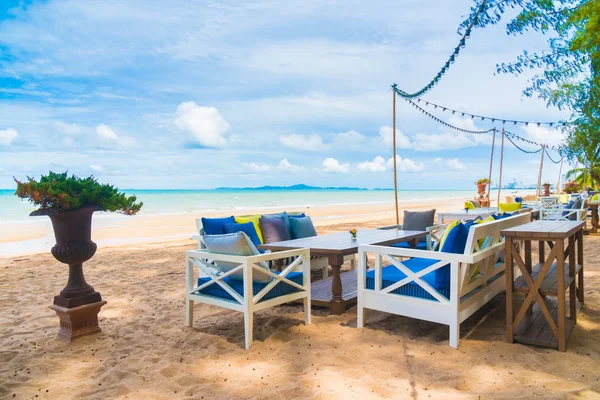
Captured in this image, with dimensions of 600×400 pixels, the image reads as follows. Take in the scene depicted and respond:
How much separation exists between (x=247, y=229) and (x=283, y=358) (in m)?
2.07

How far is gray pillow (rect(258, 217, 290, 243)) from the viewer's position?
5160 millimetres

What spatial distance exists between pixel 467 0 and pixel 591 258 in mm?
4384

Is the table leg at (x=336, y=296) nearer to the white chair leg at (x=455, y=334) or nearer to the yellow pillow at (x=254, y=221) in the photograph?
the white chair leg at (x=455, y=334)

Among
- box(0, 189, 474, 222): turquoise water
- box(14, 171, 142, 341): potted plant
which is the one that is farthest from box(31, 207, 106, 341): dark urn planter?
box(0, 189, 474, 222): turquoise water

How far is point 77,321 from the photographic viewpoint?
11.1 feet

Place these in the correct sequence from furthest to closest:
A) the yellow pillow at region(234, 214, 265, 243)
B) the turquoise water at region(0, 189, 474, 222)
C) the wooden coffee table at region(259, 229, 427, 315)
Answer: the turquoise water at region(0, 189, 474, 222) → the yellow pillow at region(234, 214, 265, 243) → the wooden coffee table at region(259, 229, 427, 315)

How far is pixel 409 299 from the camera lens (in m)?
3.26

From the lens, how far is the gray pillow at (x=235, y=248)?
3.28m

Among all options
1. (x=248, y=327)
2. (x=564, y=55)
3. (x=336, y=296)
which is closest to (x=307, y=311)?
(x=336, y=296)

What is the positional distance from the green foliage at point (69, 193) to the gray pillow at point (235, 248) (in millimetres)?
782

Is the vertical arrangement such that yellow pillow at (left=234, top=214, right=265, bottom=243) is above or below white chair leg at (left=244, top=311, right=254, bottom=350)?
above

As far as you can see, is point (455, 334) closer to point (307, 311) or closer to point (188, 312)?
point (307, 311)

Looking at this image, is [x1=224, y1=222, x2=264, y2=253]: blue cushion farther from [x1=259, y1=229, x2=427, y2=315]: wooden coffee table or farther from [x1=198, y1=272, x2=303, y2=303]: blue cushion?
[x1=198, y1=272, x2=303, y2=303]: blue cushion

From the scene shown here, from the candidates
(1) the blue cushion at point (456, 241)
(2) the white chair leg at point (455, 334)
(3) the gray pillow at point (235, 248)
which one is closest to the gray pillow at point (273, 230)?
(3) the gray pillow at point (235, 248)
